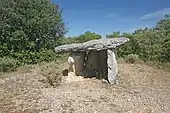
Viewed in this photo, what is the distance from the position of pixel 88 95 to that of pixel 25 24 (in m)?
8.95

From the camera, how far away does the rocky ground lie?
8.39m

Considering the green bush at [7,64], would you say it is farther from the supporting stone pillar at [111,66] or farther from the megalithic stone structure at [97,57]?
the supporting stone pillar at [111,66]

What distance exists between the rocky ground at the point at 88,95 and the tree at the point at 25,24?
5070 millimetres

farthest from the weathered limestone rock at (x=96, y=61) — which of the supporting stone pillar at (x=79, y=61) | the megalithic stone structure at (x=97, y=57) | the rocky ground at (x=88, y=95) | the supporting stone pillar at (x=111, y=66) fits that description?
the supporting stone pillar at (x=111, y=66)

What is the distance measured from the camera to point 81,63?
12906mm

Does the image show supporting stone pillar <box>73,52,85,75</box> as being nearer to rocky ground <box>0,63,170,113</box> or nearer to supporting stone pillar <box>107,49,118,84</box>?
rocky ground <box>0,63,170,113</box>

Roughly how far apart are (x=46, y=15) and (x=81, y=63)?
5.71 meters

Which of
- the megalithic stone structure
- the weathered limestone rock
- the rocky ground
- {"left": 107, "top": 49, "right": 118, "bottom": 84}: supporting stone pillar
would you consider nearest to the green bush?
the rocky ground

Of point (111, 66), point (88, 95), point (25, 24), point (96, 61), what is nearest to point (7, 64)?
point (25, 24)

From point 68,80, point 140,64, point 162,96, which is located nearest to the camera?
point 162,96

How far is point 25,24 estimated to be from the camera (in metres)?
17.0

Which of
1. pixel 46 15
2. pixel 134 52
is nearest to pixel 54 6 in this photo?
pixel 46 15

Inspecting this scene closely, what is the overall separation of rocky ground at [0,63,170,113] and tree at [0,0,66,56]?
5.07 m

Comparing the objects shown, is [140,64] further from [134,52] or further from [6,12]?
[6,12]
